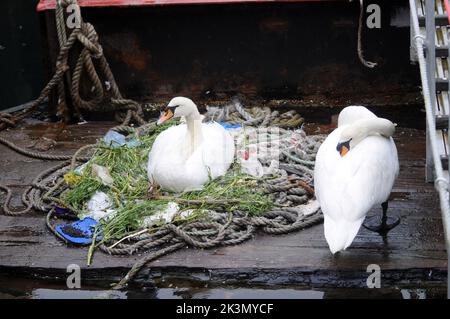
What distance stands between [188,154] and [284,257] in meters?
1.40

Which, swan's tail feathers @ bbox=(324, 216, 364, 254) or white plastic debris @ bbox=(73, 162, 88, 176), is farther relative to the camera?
white plastic debris @ bbox=(73, 162, 88, 176)

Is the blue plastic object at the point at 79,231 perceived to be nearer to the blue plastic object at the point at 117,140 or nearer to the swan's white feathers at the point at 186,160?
the swan's white feathers at the point at 186,160

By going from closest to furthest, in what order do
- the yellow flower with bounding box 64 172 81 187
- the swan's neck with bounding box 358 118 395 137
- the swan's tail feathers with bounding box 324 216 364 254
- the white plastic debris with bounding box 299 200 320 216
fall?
the swan's tail feathers with bounding box 324 216 364 254
the swan's neck with bounding box 358 118 395 137
the white plastic debris with bounding box 299 200 320 216
the yellow flower with bounding box 64 172 81 187

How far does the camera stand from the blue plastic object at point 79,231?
6086 mm

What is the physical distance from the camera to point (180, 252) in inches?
234

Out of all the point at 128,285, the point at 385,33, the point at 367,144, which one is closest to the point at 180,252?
the point at 128,285

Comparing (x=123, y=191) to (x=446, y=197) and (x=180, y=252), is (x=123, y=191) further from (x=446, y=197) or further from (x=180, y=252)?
(x=446, y=197)

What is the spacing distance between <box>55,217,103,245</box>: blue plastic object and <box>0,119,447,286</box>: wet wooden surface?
0.22 ft

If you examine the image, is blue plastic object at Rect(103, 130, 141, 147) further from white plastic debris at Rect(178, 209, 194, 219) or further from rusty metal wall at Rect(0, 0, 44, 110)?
rusty metal wall at Rect(0, 0, 44, 110)

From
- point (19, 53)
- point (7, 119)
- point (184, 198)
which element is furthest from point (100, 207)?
point (19, 53)

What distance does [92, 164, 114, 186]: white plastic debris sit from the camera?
22.3ft

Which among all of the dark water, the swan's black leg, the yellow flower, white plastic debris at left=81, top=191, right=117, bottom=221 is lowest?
the dark water

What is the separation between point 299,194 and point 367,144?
95cm

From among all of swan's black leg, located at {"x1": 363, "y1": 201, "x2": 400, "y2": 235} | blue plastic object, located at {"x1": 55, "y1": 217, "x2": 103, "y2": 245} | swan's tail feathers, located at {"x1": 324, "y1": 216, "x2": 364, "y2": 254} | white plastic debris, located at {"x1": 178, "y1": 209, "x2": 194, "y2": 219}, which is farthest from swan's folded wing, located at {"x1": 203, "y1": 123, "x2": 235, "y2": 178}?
swan's tail feathers, located at {"x1": 324, "y1": 216, "x2": 364, "y2": 254}
